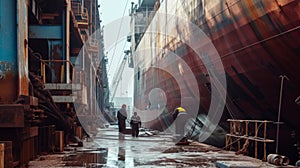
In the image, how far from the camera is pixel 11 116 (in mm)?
5340

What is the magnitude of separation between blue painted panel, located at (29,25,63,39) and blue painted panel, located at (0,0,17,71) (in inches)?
167

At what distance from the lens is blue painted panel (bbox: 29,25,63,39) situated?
10258 mm

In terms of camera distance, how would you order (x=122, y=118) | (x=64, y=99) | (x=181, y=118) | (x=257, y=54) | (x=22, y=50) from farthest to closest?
(x=122, y=118) → (x=181, y=118) → (x=64, y=99) → (x=257, y=54) → (x=22, y=50)

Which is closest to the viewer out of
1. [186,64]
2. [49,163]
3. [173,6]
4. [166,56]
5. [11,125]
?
[11,125]

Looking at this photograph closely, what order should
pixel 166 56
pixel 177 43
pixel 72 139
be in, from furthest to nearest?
1. pixel 166 56
2. pixel 177 43
3. pixel 72 139

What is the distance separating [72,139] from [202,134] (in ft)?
12.9

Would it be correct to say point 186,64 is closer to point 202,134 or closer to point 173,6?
point 202,134

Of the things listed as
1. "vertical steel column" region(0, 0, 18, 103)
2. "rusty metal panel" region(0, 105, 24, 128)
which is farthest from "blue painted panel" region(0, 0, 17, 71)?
"rusty metal panel" region(0, 105, 24, 128)

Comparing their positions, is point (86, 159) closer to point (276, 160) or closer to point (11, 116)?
point (11, 116)

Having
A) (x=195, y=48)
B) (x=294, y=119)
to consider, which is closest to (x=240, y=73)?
(x=294, y=119)

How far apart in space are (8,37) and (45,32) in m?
4.48

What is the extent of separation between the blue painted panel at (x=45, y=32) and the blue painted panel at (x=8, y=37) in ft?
14.0

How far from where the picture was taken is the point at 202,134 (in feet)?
38.8

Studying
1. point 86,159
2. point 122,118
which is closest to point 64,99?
point 86,159
